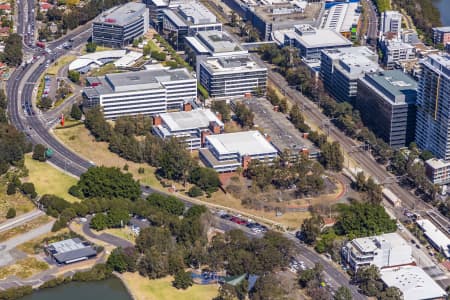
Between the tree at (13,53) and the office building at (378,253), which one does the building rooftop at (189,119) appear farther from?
the tree at (13,53)

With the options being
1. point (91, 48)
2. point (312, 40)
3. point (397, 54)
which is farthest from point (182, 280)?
point (91, 48)

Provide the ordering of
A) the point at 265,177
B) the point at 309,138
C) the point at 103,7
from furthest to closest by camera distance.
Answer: the point at 103,7, the point at 309,138, the point at 265,177

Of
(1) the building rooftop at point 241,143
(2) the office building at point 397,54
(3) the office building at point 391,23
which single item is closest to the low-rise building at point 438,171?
(1) the building rooftop at point 241,143

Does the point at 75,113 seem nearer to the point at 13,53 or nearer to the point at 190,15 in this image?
the point at 13,53

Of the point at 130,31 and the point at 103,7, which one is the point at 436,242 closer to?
the point at 130,31

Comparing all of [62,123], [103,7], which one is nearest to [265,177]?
[62,123]

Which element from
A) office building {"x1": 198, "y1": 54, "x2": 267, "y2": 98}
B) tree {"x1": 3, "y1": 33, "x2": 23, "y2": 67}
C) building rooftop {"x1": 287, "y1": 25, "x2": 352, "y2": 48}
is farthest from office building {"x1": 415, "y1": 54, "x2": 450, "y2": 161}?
tree {"x1": 3, "y1": 33, "x2": 23, "y2": 67}

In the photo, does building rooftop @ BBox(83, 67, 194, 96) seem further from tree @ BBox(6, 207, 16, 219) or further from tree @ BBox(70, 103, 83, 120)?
tree @ BBox(6, 207, 16, 219)
